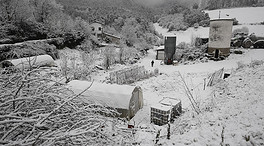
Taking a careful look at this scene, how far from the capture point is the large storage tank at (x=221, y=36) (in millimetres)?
23781

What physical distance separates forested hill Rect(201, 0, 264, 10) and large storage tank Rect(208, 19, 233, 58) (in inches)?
2504

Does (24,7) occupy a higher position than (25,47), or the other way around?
(24,7)

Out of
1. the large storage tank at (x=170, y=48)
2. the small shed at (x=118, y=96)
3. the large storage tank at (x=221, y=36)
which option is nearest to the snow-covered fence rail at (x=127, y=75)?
the small shed at (x=118, y=96)

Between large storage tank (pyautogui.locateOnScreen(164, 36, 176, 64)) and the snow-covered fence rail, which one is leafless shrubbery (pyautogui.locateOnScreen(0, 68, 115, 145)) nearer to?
the snow-covered fence rail

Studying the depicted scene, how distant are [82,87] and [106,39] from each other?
3279cm

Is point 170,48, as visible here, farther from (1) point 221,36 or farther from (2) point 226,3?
(2) point 226,3

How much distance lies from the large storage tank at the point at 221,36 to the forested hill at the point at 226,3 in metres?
63.6

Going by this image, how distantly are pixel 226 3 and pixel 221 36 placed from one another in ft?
240

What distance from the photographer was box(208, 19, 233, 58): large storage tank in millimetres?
23781

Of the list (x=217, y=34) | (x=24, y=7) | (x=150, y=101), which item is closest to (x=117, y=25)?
(x=24, y=7)

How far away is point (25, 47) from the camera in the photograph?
18797 mm

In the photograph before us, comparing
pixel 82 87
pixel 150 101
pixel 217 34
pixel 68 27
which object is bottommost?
pixel 150 101

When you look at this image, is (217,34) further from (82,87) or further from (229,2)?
(229,2)

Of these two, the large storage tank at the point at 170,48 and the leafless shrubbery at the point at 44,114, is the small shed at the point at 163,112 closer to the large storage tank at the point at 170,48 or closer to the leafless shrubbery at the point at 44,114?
the leafless shrubbery at the point at 44,114
